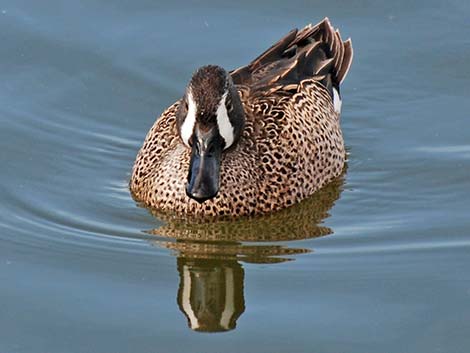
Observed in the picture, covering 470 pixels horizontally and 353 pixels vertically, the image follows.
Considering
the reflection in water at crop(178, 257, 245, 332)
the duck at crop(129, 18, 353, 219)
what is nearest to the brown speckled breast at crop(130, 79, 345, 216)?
the duck at crop(129, 18, 353, 219)

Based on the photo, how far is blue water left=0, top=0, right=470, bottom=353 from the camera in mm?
9562

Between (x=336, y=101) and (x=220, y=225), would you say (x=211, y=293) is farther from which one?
(x=336, y=101)

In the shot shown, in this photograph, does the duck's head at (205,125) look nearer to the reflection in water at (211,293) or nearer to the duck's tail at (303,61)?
the reflection in water at (211,293)

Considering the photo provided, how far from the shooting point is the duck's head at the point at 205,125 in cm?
1056

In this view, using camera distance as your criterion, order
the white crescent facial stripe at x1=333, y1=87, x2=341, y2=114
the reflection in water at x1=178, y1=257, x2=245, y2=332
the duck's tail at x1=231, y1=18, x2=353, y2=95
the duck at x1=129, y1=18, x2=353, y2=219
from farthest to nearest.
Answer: the white crescent facial stripe at x1=333, y1=87, x2=341, y2=114 → the duck's tail at x1=231, y1=18, x2=353, y2=95 → the duck at x1=129, y1=18, x2=353, y2=219 → the reflection in water at x1=178, y1=257, x2=245, y2=332

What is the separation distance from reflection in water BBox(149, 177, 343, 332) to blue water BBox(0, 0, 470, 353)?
18mm

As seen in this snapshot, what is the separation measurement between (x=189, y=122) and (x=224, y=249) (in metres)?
0.95

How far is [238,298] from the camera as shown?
396 inches

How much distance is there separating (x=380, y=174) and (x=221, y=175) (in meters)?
1.53

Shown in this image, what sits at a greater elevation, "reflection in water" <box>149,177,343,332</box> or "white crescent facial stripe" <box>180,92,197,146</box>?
"white crescent facial stripe" <box>180,92,197,146</box>

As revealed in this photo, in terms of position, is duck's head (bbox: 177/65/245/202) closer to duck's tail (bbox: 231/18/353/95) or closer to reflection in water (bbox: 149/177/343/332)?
reflection in water (bbox: 149/177/343/332)

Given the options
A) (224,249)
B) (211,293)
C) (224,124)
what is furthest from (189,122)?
(211,293)

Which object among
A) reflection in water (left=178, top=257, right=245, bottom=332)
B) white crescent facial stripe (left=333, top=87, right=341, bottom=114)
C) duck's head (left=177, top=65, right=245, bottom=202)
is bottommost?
reflection in water (left=178, top=257, right=245, bottom=332)

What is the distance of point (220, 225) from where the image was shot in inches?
443
